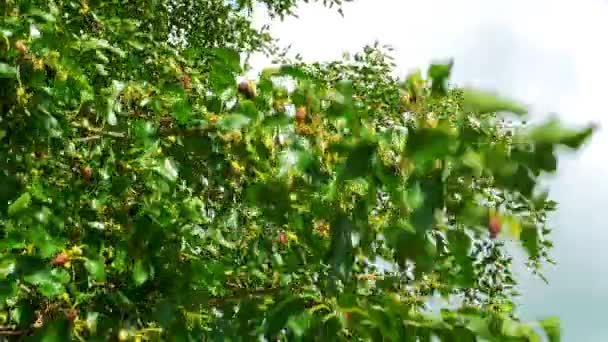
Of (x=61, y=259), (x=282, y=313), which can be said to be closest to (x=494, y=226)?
(x=282, y=313)

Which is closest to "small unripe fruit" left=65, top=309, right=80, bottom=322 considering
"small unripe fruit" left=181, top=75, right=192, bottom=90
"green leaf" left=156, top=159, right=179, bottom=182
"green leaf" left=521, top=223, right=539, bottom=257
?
"green leaf" left=156, top=159, right=179, bottom=182

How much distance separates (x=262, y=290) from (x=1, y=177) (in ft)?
3.92

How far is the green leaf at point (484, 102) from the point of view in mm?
2457

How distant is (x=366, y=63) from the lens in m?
13.7

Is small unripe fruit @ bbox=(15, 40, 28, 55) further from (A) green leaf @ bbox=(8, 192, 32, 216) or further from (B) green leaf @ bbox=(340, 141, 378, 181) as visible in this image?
(B) green leaf @ bbox=(340, 141, 378, 181)

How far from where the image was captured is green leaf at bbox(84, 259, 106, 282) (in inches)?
155

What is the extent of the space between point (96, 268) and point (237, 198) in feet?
4.02

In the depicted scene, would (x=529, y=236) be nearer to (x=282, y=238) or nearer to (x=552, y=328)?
(x=552, y=328)

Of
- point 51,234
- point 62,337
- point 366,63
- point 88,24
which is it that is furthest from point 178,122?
point 366,63

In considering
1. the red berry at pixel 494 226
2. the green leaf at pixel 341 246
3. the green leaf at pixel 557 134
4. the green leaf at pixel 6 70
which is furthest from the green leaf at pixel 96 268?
the green leaf at pixel 557 134

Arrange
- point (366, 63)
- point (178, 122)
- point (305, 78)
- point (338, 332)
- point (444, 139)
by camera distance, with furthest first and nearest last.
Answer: point (366, 63)
point (178, 122)
point (305, 78)
point (338, 332)
point (444, 139)

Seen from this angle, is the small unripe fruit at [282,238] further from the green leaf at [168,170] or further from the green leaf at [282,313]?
the green leaf at [282,313]

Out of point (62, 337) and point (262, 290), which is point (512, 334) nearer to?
point (262, 290)

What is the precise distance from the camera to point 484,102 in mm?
2498
